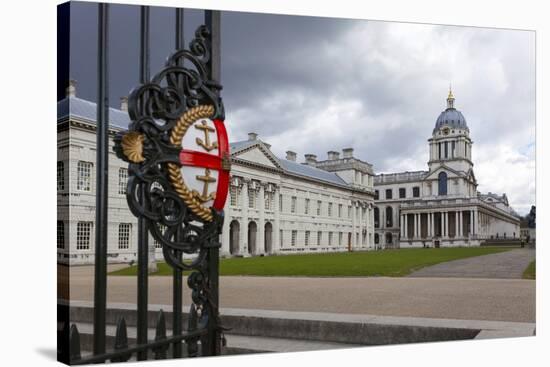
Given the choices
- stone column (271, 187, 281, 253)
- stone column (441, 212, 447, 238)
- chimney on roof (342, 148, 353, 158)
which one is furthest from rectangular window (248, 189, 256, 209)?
stone column (441, 212, 447, 238)

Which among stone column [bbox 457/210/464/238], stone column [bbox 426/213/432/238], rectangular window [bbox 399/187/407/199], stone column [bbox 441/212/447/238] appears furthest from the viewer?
stone column [bbox 426/213/432/238]

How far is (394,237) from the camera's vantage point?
1720 inches

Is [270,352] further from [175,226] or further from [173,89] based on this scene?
[173,89]

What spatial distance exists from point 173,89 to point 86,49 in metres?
2.67

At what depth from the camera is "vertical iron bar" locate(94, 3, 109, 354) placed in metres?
3.48

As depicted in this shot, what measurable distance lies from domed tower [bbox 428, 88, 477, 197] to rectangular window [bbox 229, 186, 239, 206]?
11.7m

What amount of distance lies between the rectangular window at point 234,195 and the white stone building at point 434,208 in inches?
382

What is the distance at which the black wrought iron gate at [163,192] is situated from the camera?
11.7ft

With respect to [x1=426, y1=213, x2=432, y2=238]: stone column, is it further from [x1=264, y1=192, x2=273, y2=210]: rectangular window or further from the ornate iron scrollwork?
the ornate iron scrollwork

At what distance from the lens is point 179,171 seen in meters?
3.91

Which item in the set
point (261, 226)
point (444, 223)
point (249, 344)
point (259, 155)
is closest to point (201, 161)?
point (249, 344)

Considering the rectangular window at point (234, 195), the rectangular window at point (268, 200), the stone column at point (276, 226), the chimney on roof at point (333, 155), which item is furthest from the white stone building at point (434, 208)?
the rectangular window at point (234, 195)

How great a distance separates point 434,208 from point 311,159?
1077 centimetres

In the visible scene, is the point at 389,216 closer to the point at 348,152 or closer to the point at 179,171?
the point at 348,152
